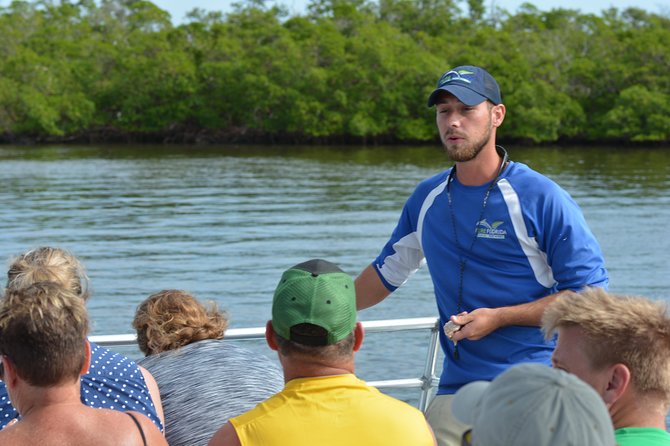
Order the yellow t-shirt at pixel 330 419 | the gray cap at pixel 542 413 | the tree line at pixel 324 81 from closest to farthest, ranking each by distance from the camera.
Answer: the gray cap at pixel 542 413, the yellow t-shirt at pixel 330 419, the tree line at pixel 324 81

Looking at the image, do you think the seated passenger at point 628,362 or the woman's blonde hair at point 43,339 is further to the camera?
the woman's blonde hair at point 43,339

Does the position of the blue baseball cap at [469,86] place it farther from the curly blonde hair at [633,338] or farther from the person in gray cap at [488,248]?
the curly blonde hair at [633,338]

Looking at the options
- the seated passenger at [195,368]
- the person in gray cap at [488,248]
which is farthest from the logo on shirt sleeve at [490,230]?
the seated passenger at [195,368]

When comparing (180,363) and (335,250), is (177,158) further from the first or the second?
(180,363)

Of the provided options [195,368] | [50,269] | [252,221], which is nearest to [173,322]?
[195,368]

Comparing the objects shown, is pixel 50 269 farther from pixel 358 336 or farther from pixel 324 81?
pixel 324 81

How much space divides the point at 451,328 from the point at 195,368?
82cm

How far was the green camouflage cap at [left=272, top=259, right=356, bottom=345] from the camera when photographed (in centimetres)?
235

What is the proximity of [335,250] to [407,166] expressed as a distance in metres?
24.5

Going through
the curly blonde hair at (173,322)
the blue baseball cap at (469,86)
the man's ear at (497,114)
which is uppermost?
the blue baseball cap at (469,86)

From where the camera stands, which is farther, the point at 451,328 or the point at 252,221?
the point at 252,221

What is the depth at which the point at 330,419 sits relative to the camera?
2.34m

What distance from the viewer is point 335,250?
21156mm

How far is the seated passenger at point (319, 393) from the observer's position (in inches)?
91.5
